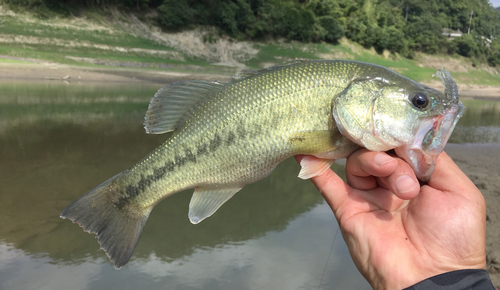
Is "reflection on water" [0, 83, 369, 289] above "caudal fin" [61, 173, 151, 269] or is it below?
below

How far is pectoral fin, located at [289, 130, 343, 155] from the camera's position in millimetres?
2117

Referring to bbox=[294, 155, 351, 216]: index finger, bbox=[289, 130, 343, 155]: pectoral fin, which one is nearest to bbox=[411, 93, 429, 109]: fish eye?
bbox=[289, 130, 343, 155]: pectoral fin

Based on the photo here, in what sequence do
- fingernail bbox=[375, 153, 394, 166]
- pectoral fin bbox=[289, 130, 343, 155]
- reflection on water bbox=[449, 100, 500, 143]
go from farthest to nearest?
1. reflection on water bbox=[449, 100, 500, 143]
2. pectoral fin bbox=[289, 130, 343, 155]
3. fingernail bbox=[375, 153, 394, 166]

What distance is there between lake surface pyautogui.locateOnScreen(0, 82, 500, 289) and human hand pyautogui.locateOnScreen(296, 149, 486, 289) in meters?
1.99

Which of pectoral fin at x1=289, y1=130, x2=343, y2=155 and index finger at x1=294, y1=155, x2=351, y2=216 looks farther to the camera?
index finger at x1=294, y1=155, x2=351, y2=216

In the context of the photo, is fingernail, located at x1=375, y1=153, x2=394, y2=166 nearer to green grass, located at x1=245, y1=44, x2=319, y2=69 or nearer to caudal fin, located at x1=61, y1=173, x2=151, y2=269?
caudal fin, located at x1=61, y1=173, x2=151, y2=269

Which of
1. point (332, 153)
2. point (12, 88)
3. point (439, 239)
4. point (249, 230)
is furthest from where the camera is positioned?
point (12, 88)

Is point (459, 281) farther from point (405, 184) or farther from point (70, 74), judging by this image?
point (70, 74)

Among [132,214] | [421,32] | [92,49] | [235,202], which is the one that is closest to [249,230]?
[235,202]

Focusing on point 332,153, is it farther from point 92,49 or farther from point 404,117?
point 92,49

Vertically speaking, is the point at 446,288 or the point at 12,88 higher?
the point at 446,288

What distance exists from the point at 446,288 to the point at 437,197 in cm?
54

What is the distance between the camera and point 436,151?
1.82 metres

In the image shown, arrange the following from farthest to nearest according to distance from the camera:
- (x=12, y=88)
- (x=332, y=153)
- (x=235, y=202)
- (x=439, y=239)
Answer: (x=12, y=88) → (x=235, y=202) → (x=332, y=153) → (x=439, y=239)
